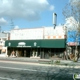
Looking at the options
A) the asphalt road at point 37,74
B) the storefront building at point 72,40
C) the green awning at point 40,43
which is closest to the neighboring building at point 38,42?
the green awning at point 40,43

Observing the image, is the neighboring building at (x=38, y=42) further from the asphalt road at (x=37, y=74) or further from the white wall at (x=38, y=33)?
the asphalt road at (x=37, y=74)

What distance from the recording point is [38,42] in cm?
4212

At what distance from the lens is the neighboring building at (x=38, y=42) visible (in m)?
40.4

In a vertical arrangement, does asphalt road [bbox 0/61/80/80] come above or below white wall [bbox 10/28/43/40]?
below

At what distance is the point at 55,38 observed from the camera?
135 feet

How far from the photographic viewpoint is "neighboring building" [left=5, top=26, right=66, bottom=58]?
4044 cm

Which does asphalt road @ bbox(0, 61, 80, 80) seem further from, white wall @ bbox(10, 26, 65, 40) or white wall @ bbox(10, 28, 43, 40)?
white wall @ bbox(10, 28, 43, 40)

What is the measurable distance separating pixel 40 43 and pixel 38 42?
1.85 ft

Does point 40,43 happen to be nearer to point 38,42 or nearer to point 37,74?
point 38,42

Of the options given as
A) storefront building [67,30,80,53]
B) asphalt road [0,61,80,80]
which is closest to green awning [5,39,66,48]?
storefront building [67,30,80,53]

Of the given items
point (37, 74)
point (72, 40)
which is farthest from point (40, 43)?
point (37, 74)

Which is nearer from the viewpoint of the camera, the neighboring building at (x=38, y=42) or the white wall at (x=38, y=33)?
the neighboring building at (x=38, y=42)

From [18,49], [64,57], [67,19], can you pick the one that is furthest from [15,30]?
[67,19]

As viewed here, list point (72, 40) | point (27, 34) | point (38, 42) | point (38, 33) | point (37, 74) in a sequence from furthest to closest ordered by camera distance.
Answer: point (27, 34), point (38, 33), point (38, 42), point (72, 40), point (37, 74)
